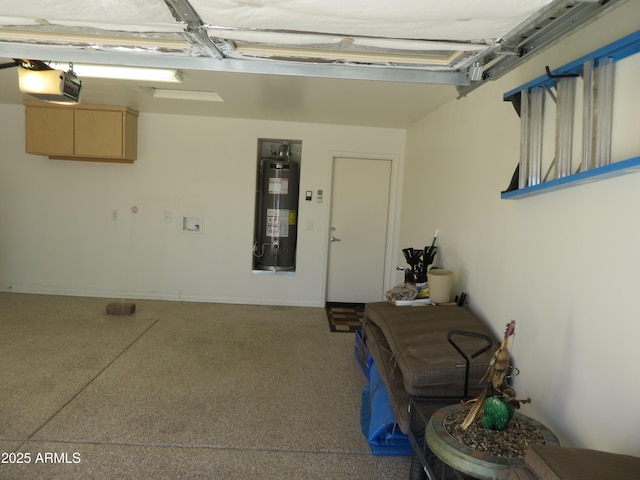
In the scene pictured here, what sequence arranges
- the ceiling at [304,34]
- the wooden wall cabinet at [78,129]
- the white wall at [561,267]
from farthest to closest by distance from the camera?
the wooden wall cabinet at [78,129] < the white wall at [561,267] < the ceiling at [304,34]

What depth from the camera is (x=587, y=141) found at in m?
1.77

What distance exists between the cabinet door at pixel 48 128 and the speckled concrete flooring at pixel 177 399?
1877 mm

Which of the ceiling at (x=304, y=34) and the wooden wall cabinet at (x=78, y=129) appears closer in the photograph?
the ceiling at (x=304, y=34)

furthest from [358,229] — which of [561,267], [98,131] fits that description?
[561,267]

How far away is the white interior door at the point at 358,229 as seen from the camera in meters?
5.62

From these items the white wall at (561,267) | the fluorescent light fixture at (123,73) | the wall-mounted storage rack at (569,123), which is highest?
the fluorescent light fixture at (123,73)

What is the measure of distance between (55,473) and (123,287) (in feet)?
11.9

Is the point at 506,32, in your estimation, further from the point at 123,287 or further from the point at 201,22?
the point at 123,287

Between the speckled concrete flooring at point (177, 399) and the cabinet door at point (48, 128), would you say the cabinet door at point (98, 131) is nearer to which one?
the cabinet door at point (48, 128)

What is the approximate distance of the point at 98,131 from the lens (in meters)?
4.95

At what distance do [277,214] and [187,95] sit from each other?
5.97ft

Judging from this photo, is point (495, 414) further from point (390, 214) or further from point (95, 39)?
point (390, 214)

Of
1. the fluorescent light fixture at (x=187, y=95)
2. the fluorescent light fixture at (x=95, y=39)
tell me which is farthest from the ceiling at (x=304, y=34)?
the fluorescent light fixture at (x=187, y=95)

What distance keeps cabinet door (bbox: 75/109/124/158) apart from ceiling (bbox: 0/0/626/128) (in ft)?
10.6
